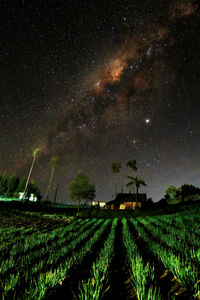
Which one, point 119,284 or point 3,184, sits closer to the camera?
point 119,284

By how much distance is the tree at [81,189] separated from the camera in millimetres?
52562

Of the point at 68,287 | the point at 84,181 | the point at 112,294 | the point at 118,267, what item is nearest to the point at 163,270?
the point at 118,267

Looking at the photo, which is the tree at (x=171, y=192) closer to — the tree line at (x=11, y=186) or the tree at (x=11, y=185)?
the tree line at (x=11, y=186)

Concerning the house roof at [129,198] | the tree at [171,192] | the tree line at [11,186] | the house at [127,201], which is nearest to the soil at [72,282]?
the house at [127,201]

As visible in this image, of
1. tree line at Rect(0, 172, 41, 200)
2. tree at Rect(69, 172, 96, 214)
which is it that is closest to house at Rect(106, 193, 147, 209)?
tree at Rect(69, 172, 96, 214)

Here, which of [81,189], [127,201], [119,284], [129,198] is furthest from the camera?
[81,189]

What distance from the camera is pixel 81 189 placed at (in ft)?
174

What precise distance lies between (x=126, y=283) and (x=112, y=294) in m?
0.60

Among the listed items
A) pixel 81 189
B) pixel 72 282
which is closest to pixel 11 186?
pixel 81 189

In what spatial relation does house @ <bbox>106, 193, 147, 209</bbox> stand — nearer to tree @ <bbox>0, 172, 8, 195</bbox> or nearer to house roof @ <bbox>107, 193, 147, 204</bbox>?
house roof @ <bbox>107, 193, 147, 204</bbox>

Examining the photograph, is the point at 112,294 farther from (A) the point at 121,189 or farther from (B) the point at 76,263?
(A) the point at 121,189

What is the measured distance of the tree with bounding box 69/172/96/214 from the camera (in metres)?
52.6

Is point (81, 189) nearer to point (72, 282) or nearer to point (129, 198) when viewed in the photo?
point (129, 198)

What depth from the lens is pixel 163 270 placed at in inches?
146
